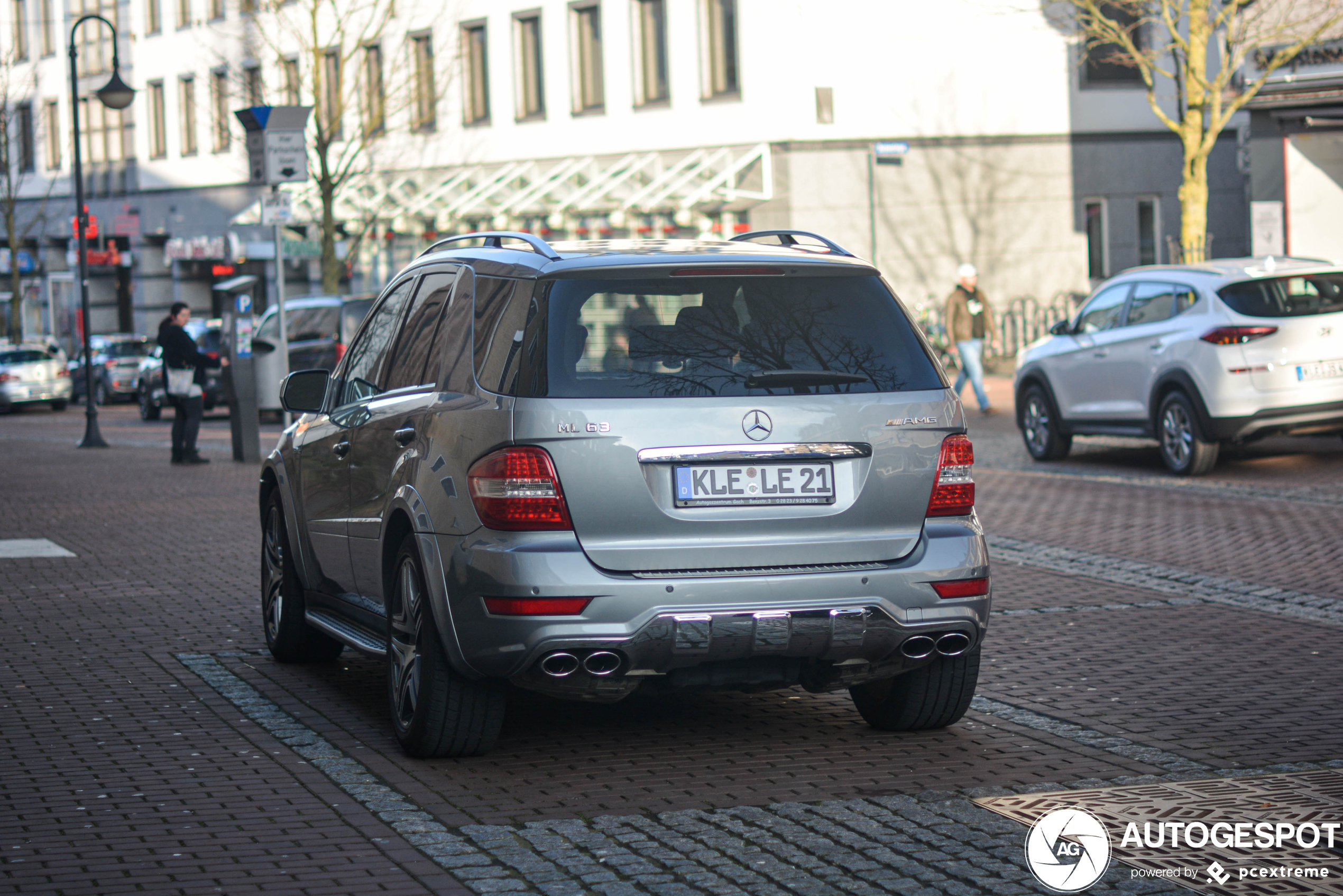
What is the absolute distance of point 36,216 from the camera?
49531 mm

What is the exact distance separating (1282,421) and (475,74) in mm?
26969

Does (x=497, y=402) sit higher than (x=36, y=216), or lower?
lower

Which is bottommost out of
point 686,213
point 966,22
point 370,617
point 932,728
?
point 932,728

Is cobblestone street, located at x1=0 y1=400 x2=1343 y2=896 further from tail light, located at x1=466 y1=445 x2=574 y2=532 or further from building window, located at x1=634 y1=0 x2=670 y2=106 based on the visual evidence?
building window, located at x1=634 y1=0 x2=670 y2=106

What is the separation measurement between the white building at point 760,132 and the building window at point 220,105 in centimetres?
200

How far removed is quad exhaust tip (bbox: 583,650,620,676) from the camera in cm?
530

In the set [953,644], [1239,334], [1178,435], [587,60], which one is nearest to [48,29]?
[587,60]

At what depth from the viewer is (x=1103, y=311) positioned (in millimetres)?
16469

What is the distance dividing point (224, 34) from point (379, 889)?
4320 cm

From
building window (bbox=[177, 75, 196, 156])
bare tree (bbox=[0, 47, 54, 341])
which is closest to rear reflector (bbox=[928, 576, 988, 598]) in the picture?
building window (bbox=[177, 75, 196, 156])

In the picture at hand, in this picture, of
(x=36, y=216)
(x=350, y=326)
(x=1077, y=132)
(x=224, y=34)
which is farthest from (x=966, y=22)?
(x=36, y=216)

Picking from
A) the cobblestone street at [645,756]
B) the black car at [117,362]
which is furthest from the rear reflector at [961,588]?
the black car at [117,362]

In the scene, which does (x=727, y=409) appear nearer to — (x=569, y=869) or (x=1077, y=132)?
(x=569, y=869)

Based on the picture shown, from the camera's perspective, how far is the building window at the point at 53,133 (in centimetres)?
5428
